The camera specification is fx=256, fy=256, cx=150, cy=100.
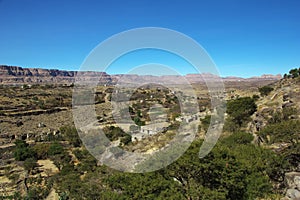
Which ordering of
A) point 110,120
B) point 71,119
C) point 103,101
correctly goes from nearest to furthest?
1. point 110,120
2. point 71,119
3. point 103,101

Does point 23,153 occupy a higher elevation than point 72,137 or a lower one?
lower

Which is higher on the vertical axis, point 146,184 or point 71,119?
point 146,184

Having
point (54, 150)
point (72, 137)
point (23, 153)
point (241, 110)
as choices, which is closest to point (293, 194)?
point (241, 110)

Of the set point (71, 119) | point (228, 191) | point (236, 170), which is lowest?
point (71, 119)

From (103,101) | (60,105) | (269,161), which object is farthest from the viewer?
(103,101)

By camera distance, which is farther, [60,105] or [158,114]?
[60,105]

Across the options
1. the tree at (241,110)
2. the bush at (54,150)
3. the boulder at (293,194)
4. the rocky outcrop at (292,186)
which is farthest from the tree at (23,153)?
the boulder at (293,194)

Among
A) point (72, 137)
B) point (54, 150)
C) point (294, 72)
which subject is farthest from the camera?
point (294, 72)

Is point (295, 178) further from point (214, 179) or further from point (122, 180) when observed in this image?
point (122, 180)

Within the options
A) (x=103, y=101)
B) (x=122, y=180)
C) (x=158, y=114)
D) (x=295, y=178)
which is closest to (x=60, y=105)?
(x=103, y=101)

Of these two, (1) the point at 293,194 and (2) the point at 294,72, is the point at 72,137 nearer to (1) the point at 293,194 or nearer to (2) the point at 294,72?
(1) the point at 293,194
